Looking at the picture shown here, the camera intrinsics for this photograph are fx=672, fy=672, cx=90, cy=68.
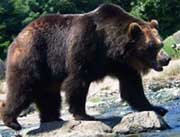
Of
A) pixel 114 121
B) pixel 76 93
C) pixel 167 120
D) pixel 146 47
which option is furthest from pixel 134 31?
pixel 167 120

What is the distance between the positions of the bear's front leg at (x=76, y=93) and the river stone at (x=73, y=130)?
0.26 metres

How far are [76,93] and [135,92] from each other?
908mm

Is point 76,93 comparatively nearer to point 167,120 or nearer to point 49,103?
point 49,103

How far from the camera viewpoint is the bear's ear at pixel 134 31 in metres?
8.80

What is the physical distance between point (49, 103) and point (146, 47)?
Result: 1619mm

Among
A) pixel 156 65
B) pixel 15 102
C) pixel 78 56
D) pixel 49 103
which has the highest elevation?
pixel 78 56

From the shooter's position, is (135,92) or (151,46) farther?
(135,92)

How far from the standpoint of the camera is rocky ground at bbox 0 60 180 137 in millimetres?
8531

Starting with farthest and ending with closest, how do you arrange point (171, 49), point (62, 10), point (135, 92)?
point (62, 10)
point (171, 49)
point (135, 92)

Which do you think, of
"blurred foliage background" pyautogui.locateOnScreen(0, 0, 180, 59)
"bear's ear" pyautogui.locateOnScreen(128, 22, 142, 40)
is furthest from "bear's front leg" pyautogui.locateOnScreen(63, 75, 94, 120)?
"blurred foliage background" pyautogui.locateOnScreen(0, 0, 180, 59)

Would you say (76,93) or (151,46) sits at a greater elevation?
(151,46)

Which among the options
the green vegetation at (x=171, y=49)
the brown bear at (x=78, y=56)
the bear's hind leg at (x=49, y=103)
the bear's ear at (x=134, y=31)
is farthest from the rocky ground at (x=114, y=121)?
the green vegetation at (x=171, y=49)

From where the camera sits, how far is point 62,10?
78.7ft

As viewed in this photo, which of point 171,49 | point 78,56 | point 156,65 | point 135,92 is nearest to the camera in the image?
point 78,56
